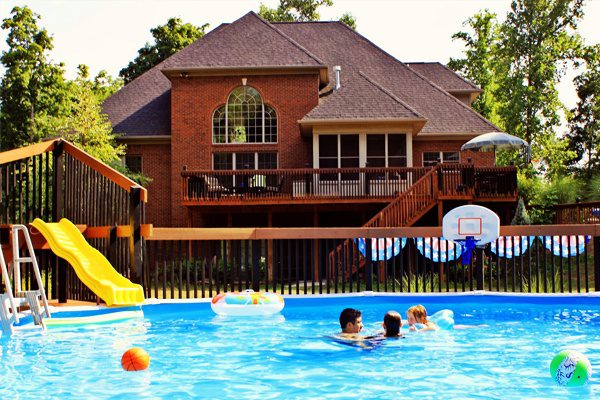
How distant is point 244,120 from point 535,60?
18.6 m

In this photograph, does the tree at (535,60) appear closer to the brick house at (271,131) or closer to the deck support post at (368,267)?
the brick house at (271,131)

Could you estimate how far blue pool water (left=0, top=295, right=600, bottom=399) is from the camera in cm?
754

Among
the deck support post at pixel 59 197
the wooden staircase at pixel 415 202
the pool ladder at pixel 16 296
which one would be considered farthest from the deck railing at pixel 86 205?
the wooden staircase at pixel 415 202

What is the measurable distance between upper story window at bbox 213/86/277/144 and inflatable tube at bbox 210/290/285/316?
1602 centimetres

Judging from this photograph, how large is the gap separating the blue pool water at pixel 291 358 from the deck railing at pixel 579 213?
33.2 feet

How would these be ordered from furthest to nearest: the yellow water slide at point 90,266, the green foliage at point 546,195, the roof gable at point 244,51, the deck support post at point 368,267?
the roof gable at point 244,51, the green foliage at point 546,195, the deck support post at point 368,267, the yellow water slide at point 90,266

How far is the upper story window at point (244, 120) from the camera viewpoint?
1135 inches

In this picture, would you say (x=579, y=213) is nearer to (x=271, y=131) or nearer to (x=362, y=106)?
(x=362, y=106)

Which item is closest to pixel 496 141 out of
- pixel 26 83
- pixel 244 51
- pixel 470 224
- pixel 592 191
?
pixel 592 191

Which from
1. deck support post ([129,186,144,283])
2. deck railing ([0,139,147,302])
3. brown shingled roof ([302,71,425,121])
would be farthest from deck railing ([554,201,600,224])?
deck railing ([0,139,147,302])

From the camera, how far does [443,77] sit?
34406 millimetres

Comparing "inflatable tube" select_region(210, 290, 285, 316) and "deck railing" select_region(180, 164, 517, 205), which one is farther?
"deck railing" select_region(180, 164, 517, 205)

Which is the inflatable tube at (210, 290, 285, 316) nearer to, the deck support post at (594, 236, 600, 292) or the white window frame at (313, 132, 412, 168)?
the deck support post at (594, 236, 600, 292)

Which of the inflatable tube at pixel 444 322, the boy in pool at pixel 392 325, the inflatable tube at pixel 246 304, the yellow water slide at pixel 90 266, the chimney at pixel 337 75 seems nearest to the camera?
the boy in pool at pixel 392 325
